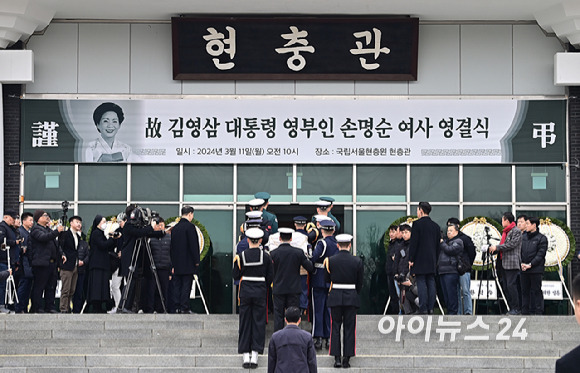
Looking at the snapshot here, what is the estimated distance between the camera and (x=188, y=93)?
808 inches

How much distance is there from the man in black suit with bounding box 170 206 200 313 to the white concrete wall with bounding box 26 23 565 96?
189 inches

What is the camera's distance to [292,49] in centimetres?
2045

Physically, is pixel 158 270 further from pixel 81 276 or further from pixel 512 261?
pixel 512 261

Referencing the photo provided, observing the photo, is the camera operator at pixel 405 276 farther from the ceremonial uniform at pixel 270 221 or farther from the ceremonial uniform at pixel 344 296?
the ceremonial uniform at pixel 344 296

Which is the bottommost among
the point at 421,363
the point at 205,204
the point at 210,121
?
the point at 421,363

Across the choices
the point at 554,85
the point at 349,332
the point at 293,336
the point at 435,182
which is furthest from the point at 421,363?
the point at 554,85

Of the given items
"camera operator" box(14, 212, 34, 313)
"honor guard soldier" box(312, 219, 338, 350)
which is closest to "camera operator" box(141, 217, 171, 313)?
"camera operator" box(14, 212, 34, 313)

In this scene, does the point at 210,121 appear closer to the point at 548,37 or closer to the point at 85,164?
the point at 85,164

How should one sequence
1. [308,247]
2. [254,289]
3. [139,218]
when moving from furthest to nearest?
1. [139,218]
2. [308,247]
3. [254,289]

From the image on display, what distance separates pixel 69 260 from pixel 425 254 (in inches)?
223

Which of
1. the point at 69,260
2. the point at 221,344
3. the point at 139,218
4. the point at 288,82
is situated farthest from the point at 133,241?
the point at 288,82

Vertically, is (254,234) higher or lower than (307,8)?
lower

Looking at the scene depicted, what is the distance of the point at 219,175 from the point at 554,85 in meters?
6.62

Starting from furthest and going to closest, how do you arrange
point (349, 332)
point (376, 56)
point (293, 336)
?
point (376, 56) → point (349, 332) → point (293, 336)
